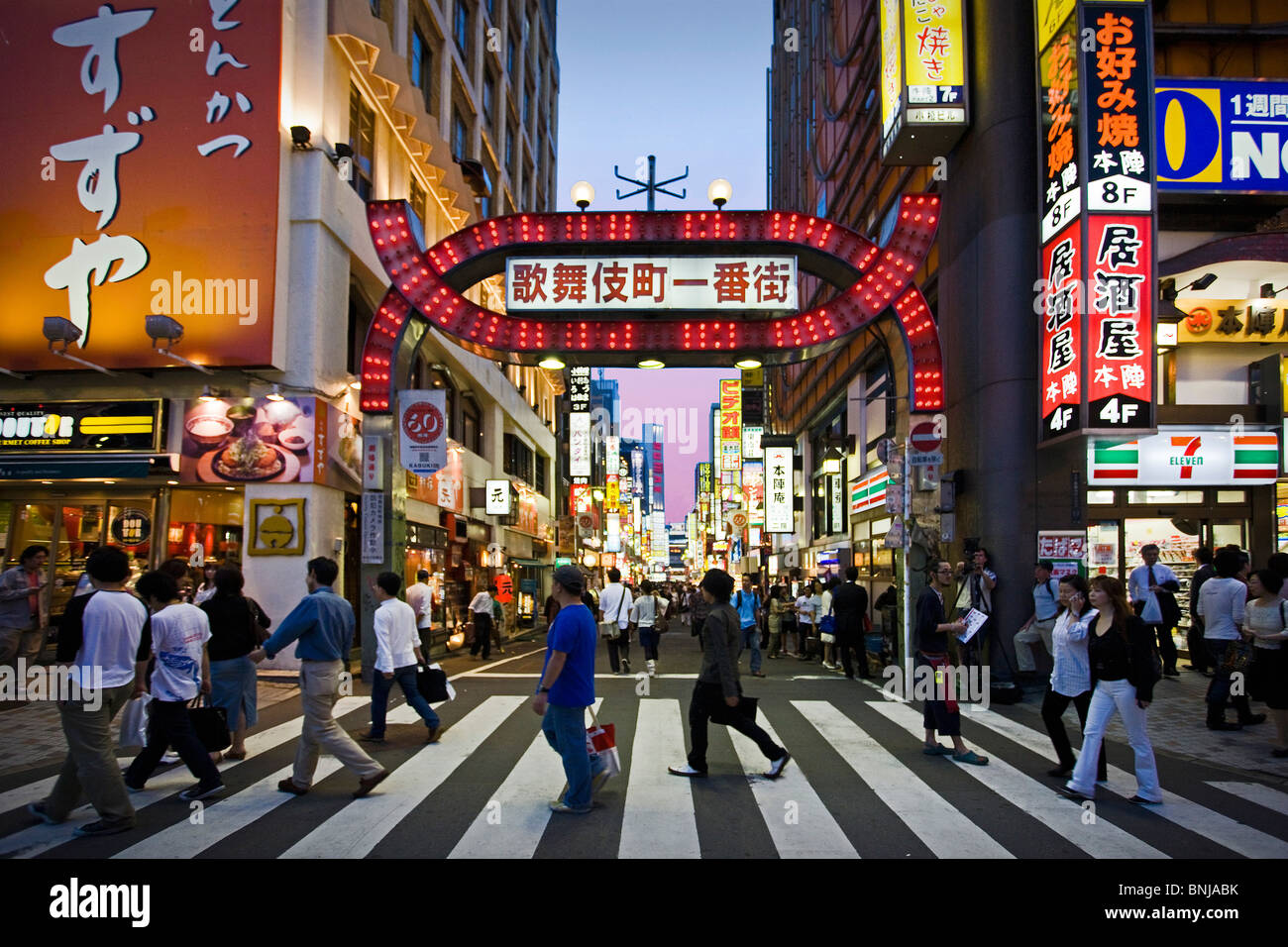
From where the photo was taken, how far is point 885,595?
1531 centimetres

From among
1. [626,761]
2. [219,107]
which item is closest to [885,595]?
[626,761]

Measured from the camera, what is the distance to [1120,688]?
6883 mm

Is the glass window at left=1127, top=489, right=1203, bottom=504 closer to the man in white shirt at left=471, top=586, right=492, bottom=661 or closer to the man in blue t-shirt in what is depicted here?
the man in blue t-shirt

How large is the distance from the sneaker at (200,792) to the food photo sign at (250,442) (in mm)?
8810

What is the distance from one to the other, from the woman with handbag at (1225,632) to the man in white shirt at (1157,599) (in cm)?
226

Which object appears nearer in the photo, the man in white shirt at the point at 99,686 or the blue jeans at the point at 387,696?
the man in white shirt at the point at 99,686

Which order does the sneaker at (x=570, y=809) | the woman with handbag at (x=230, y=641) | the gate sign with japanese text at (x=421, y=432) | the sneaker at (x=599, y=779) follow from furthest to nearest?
1. the gate sign with japanese text at (x=421, y=432)
2. the woman with handbag at (x=230, y=641)
3. the sneaker at (x=599, y=779)
4. the sneaker at (x=570, y=809)

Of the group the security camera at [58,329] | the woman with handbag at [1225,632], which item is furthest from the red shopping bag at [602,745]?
the security camera at [58,329]

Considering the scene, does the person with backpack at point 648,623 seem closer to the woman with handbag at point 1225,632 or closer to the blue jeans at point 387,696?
the blue jeans at point 387,696

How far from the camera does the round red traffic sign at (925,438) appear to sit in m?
13.2

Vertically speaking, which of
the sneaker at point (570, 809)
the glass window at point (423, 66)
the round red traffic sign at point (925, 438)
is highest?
the glass window at point (423, 66)

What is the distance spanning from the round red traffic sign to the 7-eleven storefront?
3.57m

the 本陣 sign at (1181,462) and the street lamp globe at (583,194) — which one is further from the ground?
the street lamp globe at (583,194)

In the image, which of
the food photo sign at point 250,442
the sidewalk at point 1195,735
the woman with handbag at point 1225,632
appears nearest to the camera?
the sidewalk at point 1195,735
